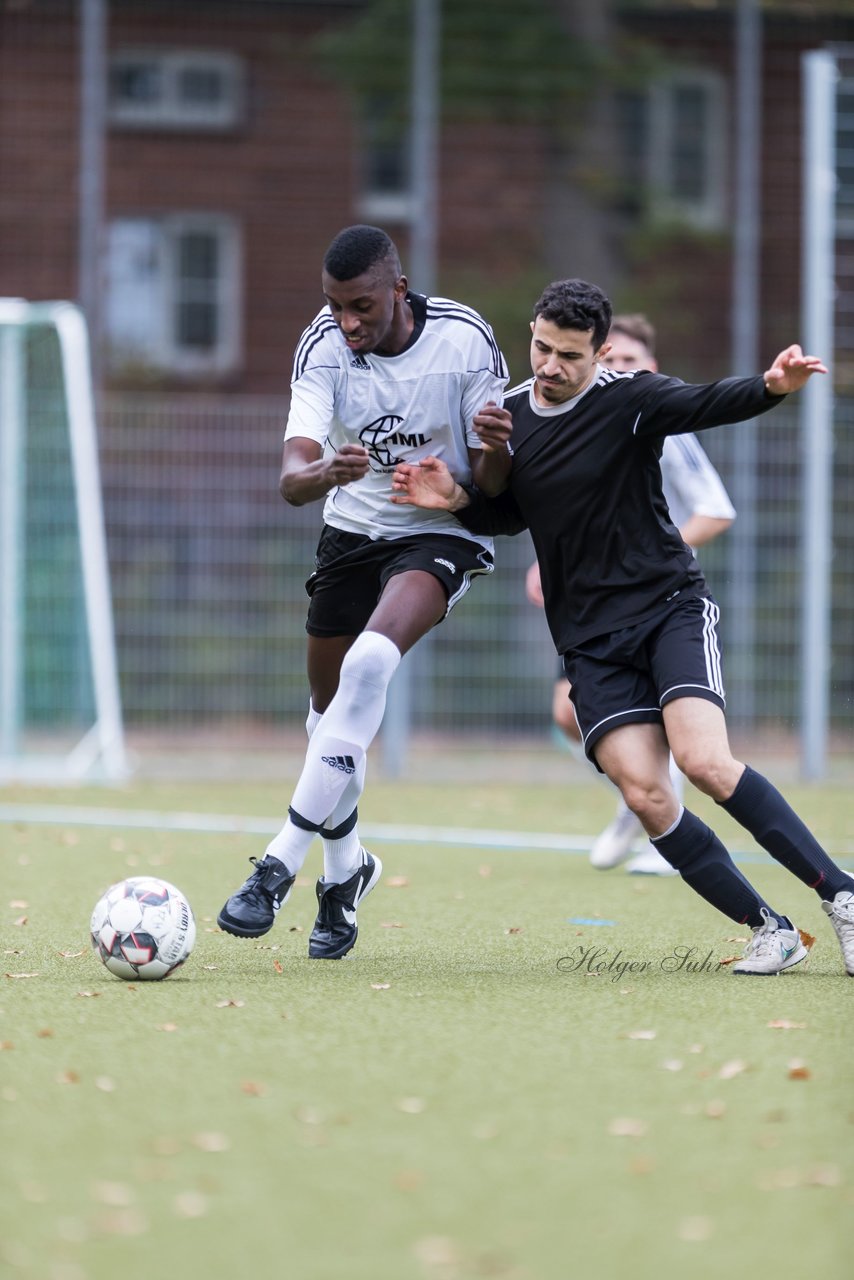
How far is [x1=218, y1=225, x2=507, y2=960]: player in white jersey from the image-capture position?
203 inches

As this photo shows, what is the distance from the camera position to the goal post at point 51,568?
1230 centimetres

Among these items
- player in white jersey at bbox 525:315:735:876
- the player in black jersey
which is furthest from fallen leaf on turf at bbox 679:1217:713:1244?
player in white jersey at bbox 525:315:735:876

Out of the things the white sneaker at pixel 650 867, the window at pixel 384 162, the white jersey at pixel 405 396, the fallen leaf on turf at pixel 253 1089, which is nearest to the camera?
the fallen leaf on turf at pixel 253 1089

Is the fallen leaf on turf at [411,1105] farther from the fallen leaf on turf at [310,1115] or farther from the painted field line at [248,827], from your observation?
the painted field line at [248,827]

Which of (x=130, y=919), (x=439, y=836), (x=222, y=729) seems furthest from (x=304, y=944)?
(x=222, y=729)

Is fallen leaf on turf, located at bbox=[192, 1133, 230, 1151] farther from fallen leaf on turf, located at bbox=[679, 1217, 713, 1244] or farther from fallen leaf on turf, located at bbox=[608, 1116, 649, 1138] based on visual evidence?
fallen leaf on turf, located at bbox=[679, 1217, 713, 1244]

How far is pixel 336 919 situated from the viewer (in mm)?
5570

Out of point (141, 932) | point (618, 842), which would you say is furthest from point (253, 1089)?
point (618, 842)

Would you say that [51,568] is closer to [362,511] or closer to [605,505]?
[362,511]

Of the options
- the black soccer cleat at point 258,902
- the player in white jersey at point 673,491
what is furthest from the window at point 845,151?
the black soccer cleat at point 258,902

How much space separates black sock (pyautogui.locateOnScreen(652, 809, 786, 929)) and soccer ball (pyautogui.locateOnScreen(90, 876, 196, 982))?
1301mm

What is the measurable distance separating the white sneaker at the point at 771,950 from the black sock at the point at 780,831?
0.50ft

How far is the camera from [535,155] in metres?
16.8

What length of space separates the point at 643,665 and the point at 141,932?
152cm
